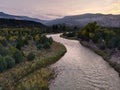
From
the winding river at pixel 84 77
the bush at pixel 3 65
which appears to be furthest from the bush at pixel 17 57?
the winding river at pixel 84 77

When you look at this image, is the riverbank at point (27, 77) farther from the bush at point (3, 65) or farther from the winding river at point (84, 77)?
the winding river at point (84, 77)

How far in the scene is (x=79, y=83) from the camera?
41.6 m

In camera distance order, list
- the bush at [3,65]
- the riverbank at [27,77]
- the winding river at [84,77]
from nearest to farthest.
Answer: the riverbank at [27,77] < the winding river at [84,77] < the bush at [3,65]

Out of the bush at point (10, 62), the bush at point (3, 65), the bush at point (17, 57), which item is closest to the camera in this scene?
the bush at point (3, 65)

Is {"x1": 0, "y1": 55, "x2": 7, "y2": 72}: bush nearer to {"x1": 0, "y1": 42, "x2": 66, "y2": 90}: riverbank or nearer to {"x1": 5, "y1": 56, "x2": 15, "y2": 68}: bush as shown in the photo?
{"x1": 0, "y1": 42, "x2": 66, "y2": 90}: riverbank

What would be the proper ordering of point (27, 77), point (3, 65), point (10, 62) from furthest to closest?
point (10, 62), point (3, 65), point (27, 77)

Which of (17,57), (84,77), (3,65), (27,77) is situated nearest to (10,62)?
(3,65)

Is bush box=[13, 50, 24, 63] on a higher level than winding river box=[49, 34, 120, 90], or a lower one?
higher

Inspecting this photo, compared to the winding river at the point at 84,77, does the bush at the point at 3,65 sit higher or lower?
higher

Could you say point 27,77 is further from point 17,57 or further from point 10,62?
point 17,57

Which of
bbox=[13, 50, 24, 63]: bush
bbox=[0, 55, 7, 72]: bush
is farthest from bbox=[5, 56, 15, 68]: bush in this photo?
bbox=[13, 50, 24, 63]: bush

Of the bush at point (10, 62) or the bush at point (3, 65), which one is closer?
the bush at point (3, 65)

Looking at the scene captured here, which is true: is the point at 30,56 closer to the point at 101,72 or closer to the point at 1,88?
the point at 101,72

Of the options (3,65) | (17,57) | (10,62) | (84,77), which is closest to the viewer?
(3,65)
